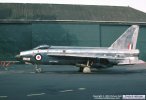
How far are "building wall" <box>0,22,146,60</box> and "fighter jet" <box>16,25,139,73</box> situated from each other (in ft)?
78.9

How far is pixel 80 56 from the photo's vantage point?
30094mm

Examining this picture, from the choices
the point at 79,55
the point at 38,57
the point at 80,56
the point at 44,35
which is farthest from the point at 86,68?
the point at 44,35

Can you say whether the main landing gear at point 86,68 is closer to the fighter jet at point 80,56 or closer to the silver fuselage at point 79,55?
the fighter jet at point 80,56

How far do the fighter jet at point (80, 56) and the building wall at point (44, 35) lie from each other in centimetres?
2406

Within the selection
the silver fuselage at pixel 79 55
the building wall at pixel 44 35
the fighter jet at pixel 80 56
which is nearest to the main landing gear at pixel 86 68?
the fighter jet at pixel 80 56

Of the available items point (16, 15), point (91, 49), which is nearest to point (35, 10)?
point (16, 15)

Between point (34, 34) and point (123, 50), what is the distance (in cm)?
2570

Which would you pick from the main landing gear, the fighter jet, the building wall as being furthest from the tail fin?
the building wall

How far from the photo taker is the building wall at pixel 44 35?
179 feet

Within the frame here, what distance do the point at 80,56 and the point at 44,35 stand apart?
1002 inches

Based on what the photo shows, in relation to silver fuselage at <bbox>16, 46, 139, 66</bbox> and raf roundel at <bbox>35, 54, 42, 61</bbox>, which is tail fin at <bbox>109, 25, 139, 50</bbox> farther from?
raf roundel at <bbox>35, 54, 42, 61</bbox>

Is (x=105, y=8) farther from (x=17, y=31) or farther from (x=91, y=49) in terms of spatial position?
(x=91, y=49)

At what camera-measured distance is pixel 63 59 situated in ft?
99.6

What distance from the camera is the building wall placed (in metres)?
54.6
